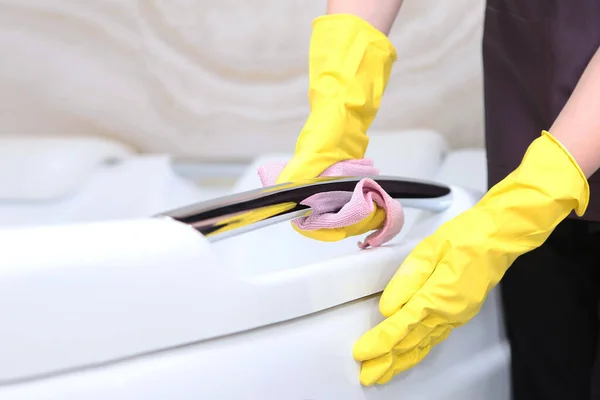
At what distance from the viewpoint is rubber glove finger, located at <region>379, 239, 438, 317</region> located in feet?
2.14

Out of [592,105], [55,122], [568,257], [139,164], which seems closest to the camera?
[592,105]

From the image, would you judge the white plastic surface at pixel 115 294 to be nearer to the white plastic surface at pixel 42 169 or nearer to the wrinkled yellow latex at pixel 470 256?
the wrinkled yellow latex at pixel 470 256

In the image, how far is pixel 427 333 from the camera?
67 cm

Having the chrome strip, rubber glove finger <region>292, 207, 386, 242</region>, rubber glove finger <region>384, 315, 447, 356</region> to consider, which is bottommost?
rubber glove finger <region>384, 315, 447, 356</region>

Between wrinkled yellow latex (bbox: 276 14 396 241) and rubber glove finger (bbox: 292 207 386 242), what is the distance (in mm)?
82

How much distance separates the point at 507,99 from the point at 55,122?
1.11 meters

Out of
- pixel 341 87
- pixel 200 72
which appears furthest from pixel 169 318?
pixel 200 72

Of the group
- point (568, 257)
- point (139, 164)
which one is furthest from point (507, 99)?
point (139, 164)

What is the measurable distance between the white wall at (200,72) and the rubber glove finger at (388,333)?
763 millimetres

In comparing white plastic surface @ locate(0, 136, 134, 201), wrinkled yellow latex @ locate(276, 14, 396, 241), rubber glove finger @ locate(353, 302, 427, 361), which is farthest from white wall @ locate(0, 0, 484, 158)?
rubber glove finger @ locate(353, 302, 427, 361)

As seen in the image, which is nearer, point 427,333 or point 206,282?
point 206,282

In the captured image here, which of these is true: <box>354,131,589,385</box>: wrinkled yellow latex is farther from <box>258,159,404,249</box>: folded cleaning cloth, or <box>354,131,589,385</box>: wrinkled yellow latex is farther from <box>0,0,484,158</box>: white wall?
<box>0,0,484,158</box>: white wall

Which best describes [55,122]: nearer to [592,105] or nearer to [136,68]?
[136,68]

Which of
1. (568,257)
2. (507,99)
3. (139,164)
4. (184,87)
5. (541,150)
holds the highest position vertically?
(184,87)
